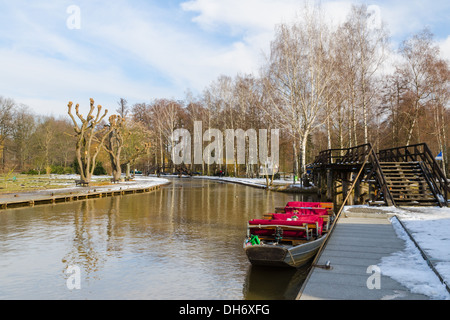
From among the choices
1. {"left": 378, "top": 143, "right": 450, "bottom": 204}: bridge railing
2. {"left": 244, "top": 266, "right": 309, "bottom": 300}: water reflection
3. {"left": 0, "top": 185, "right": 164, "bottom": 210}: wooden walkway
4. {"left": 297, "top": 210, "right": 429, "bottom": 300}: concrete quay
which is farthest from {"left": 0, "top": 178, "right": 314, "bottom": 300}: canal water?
{"left": 378, "top": 143, "right": 450, "bottom": 204}: bridge railing

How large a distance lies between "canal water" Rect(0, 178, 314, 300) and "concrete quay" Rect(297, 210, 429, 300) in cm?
115

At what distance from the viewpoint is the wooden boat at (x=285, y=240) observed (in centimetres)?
868

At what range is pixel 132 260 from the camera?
10086mm

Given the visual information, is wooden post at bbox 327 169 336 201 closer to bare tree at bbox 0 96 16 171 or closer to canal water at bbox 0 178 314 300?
canal water at bbox 0 178 314 300

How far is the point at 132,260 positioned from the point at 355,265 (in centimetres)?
596

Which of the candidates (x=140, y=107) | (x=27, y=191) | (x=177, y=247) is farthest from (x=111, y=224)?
(x=140, y=107)

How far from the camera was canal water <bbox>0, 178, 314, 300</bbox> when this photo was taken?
778 cm

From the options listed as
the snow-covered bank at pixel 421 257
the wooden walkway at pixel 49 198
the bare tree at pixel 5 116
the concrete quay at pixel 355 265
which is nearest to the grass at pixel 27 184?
the wooden walkway at pixel 49 198

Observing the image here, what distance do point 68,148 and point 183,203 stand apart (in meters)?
55.2

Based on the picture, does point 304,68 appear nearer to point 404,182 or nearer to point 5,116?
point 404,182

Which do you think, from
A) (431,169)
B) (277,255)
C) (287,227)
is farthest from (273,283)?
(431,169)

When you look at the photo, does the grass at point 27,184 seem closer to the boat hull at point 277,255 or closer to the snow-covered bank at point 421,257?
the boat hull at point 277,255
